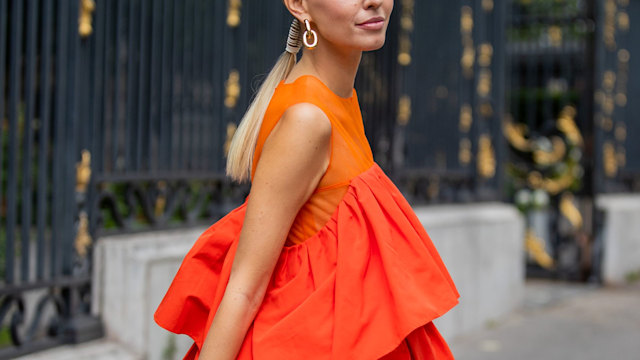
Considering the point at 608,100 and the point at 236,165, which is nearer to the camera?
the point at 236,165

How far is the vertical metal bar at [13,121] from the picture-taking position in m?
3.08

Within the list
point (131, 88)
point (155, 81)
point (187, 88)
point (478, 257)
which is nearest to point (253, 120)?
point (131, 88)

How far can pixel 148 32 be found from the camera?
3754mm

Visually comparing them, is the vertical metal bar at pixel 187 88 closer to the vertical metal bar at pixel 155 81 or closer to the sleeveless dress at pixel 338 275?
the vertical metal bar at pixel 155 81

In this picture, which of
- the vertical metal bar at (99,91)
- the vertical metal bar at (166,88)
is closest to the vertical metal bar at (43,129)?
the vertical metal bar at (99,91)

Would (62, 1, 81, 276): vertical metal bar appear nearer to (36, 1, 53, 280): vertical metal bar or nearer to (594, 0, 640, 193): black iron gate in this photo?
(36, 1, 53, 280): vertical metal bar

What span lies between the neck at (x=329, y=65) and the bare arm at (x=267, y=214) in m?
0.16

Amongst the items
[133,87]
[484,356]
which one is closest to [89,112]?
[133,87]

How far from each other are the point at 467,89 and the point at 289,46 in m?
5.15

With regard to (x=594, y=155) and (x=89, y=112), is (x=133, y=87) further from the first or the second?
(x=594, y=155)

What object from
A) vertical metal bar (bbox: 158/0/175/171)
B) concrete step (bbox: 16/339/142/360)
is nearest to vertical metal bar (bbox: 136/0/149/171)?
vertical metal bar (bbox: 158/0/175/171)

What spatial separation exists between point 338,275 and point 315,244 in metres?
0.12

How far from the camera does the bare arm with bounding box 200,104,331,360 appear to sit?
5.08 ft

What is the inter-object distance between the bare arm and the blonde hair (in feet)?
0.41
